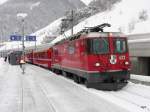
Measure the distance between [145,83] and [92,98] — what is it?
460 cm

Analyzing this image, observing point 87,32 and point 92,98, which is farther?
point 87,32

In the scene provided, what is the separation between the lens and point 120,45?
2158 cm

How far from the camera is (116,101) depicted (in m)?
16.0

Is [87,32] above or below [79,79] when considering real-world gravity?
above

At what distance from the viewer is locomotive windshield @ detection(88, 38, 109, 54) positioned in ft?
69.6

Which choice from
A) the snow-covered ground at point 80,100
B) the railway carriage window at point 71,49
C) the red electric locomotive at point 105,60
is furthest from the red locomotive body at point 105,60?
the railway carriage window at point 71,49

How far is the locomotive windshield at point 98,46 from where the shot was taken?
21.2m

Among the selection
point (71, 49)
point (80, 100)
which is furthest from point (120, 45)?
point (80, 100)

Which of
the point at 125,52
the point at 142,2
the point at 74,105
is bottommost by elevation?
the point at 74,105

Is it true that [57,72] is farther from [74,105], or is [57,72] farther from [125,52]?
[74,105]

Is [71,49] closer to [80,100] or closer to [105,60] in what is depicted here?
[105,60]

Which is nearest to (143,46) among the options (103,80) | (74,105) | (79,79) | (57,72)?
(79,79)

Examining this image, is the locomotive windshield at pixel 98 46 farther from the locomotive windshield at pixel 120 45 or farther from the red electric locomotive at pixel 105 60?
the locomotive windshield at pixel 120 45

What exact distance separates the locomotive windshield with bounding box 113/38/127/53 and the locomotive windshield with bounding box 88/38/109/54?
0.47 m
